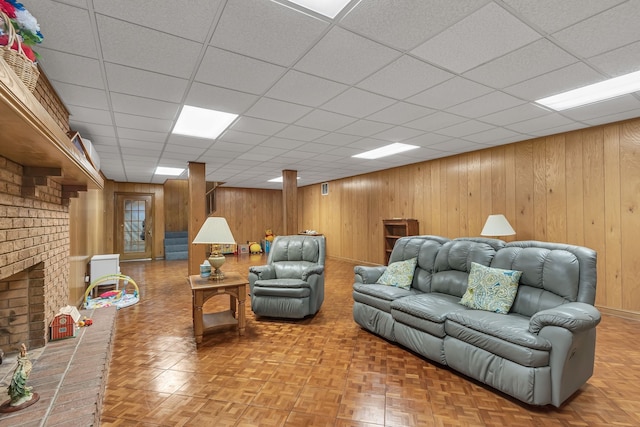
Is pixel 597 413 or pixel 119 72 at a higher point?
pixel 119 72

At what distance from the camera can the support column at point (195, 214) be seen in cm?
562

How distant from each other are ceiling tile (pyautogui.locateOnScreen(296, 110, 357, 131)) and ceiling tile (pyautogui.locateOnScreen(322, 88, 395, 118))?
0.13m

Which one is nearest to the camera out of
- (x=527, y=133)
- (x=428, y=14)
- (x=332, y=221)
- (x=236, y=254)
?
(x=428, y=14)

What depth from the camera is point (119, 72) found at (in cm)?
227

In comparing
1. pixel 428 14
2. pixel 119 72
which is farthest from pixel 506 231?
pixel 119 72

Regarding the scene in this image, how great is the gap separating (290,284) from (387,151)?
9.80ft

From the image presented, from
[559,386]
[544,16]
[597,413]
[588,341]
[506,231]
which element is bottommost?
[597,413]

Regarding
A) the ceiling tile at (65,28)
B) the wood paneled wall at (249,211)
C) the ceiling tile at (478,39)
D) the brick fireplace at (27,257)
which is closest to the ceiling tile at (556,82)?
the ceiling tile at (478,39)

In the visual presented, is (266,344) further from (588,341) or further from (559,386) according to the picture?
(588,341)

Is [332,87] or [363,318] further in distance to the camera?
[363,318]

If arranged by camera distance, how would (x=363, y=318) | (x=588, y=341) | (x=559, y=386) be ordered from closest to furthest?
(x=559, y=386) < (x=588, y=341) < (x=363, y=318)

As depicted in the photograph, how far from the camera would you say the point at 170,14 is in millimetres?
1644

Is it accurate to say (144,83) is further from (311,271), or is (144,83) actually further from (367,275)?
(367,275)

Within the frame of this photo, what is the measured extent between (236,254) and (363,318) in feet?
25.0
